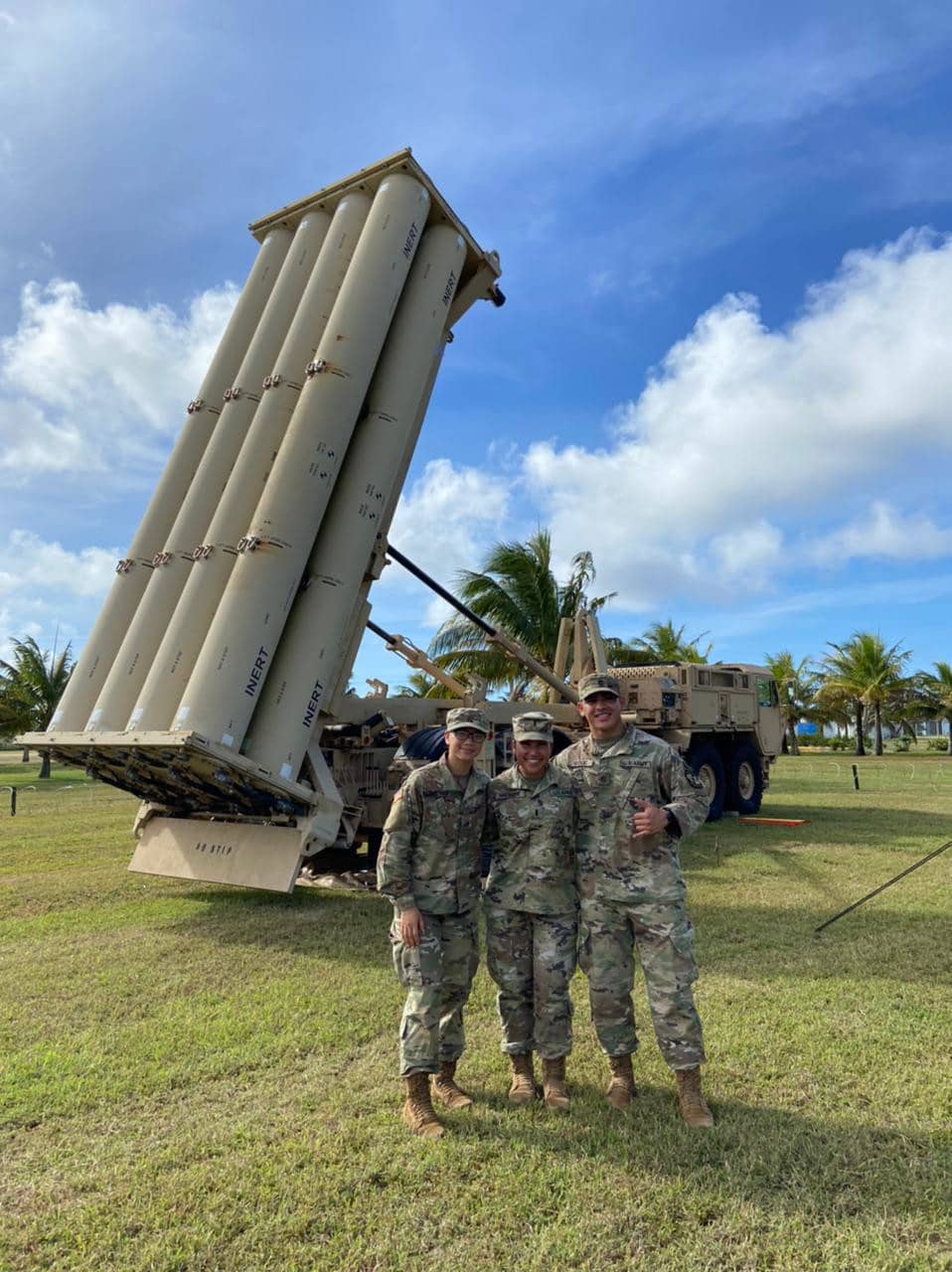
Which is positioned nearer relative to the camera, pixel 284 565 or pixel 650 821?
pixel 650 821

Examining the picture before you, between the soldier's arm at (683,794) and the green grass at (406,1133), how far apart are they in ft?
3.70

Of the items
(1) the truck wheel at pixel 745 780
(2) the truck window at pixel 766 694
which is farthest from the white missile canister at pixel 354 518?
(2) the truck window at pixel 766 694

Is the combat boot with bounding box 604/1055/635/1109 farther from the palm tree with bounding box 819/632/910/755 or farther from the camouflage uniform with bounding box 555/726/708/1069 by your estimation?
the palm tree with bounding box 819/632/910/755

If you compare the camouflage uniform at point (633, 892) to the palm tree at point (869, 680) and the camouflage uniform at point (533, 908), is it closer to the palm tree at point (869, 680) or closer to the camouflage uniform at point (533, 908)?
the camouflage uniform at point (533, 908)

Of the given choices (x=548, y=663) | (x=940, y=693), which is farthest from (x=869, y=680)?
(x=548, y=663)

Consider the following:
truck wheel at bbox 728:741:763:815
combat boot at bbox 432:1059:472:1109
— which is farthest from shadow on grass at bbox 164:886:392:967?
truck wheel at bbox 728:741:763:815

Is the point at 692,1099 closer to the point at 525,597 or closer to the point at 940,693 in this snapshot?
the point at 525,597

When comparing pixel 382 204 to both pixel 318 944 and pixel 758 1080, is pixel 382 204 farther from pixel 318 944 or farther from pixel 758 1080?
pixel 758 1080

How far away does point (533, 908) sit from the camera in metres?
3.41

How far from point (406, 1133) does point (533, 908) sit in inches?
37.5

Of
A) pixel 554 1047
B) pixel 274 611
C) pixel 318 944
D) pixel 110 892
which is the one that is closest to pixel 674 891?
pixel 554 1047

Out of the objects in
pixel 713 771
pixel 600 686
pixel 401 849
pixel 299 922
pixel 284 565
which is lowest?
pixel 299 922

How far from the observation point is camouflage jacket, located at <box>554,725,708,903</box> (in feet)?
11.0

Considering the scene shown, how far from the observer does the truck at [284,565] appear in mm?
5848
